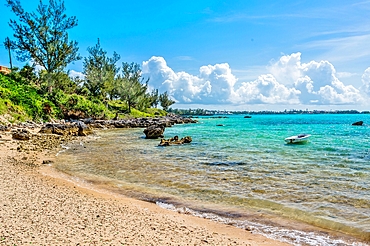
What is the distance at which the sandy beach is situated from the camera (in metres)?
5.36

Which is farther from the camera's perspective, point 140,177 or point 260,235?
point 140,177

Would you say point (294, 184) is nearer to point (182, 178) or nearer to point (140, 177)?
point (182, 178)

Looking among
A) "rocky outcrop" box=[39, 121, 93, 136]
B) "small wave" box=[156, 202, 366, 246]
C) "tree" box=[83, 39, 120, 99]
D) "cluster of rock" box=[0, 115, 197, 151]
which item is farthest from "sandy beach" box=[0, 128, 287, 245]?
"tree" box=[83, 39, 120, 99]

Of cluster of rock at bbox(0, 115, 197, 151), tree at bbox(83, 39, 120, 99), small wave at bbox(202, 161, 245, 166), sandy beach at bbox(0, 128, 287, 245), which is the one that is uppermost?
tree at bbox(83, 39, 120, 99)

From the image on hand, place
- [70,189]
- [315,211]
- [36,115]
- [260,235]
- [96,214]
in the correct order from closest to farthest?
[260,235] < [96,214] < [315,211] < [70,189] < [36,115]

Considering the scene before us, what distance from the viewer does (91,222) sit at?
20.5 feet

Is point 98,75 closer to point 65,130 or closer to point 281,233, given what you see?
point 65,130

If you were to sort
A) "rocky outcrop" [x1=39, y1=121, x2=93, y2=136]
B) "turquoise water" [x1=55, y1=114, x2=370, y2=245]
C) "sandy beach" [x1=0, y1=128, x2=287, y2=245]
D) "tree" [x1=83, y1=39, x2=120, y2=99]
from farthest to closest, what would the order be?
"tree" [x1=83, y1=39, x2=120, y2=99] < "rocky outcrop" [x1=39, y1=121, x2=93, y2=136] < "turquoise water" [x1=55, y1=114, x2=370, y2=245] < "sandy beach" [x1=0, y1=128, x2=287, y2=245]

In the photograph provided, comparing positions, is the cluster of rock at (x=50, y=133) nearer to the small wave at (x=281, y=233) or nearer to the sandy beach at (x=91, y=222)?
the sandy beach at (x=91, y=222)

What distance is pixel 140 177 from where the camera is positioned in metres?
12.4

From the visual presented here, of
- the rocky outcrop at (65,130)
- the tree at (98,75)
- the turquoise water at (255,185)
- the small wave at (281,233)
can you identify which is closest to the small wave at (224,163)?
the turquoise water at (255,185)

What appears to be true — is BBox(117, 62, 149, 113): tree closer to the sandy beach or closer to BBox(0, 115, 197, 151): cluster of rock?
BBox(0, 115, 197, 151): cluster of rock

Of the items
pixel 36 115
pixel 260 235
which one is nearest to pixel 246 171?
pixel 260 235

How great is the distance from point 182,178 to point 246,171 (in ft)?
11.8
